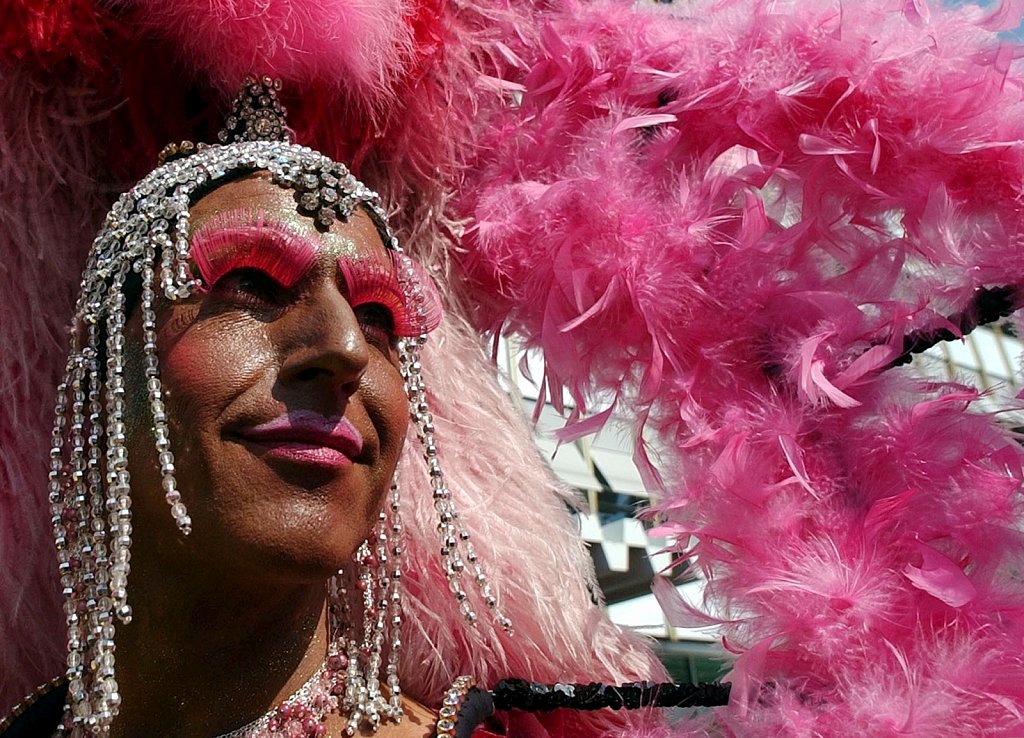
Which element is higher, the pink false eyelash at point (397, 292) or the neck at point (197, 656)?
the pink false eyelash at point (397, 292)

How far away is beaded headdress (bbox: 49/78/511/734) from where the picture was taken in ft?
4.65

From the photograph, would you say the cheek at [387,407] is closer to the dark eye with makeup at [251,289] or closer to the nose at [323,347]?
the nose at [323,347]

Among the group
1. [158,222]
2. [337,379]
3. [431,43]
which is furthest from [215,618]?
[431,43]

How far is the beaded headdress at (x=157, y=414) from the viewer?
1417mm

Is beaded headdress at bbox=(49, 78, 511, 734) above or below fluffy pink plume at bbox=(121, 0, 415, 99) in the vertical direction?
below

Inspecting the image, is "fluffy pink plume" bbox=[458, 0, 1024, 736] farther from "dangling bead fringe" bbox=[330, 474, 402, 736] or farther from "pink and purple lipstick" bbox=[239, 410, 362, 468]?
"pink and purple lipstick" bbox=[239, 410, 362, 468]

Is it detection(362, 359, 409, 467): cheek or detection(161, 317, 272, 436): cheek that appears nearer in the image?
detection(161, 317, 272, 436): cheek

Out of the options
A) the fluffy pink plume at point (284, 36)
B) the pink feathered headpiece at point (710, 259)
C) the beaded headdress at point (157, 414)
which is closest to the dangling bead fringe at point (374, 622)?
the beaded headdress at point (157, 414)

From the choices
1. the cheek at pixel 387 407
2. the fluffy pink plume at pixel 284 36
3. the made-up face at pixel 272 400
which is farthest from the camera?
the fluffy pink plume at pixel 284 36

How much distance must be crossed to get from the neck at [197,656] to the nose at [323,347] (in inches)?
11.2

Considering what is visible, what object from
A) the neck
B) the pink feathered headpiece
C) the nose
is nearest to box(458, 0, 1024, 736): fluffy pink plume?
the pink feathered headpiece

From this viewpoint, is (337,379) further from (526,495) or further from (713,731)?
(713,731)

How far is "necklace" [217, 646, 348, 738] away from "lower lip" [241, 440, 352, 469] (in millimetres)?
355

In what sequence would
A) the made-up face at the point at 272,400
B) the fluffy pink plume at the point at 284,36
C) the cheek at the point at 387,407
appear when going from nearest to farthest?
the made-up face at the point at 272,400, the cheek at the point at 387,407, the fluffy pink plume at the point at 284,36
